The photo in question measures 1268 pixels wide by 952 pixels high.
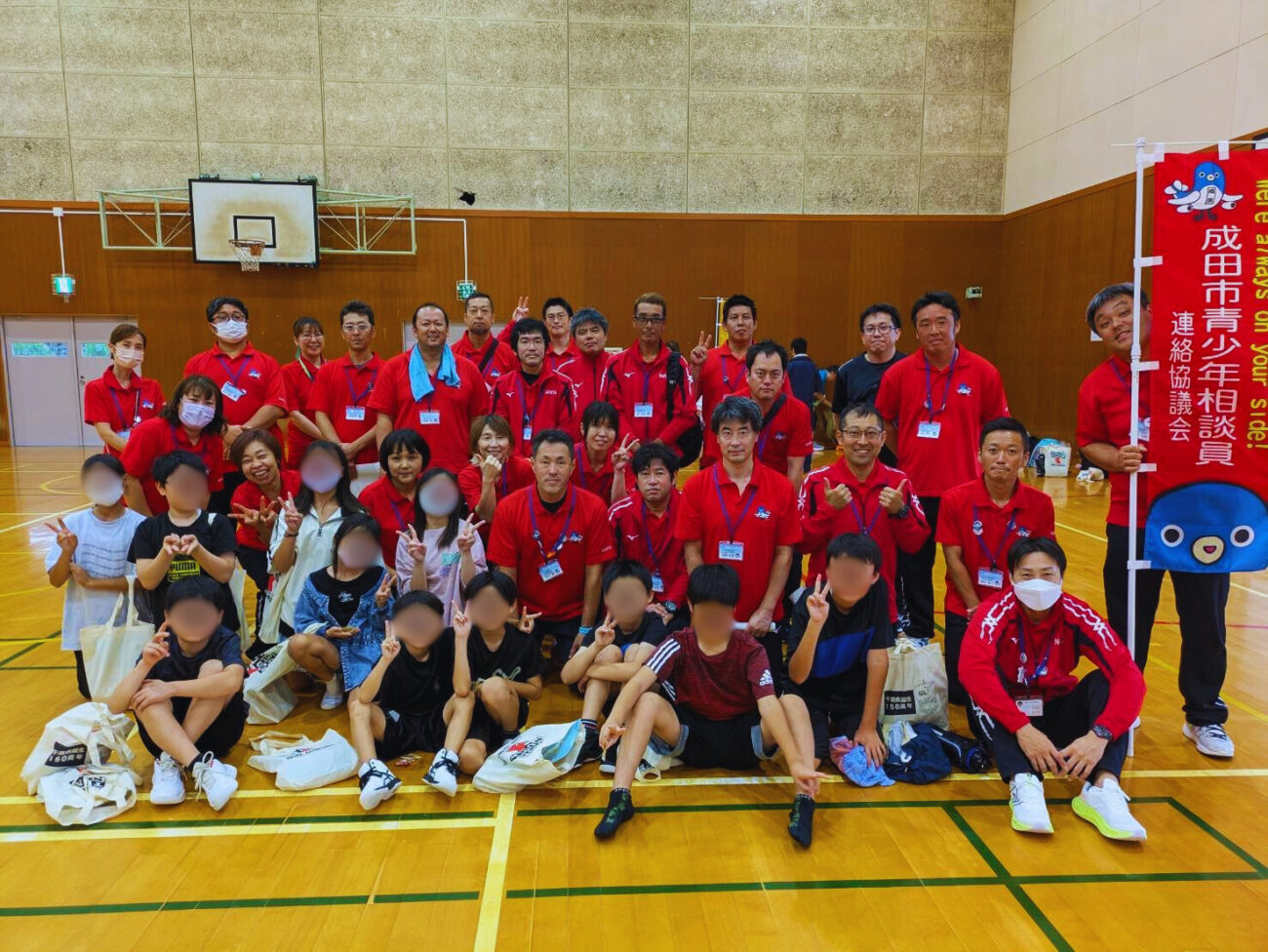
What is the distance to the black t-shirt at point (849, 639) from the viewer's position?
3.80 m

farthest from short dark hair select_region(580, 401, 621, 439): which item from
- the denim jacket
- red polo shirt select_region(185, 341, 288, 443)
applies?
red polo shirt select_region(185, 341, 288, 443)

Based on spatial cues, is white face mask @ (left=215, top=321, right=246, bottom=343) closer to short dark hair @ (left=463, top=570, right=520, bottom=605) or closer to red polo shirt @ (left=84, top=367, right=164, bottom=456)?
red polo shirt @ (left=84, top=367, right=164, bottom=456)

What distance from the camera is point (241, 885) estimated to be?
2877mm

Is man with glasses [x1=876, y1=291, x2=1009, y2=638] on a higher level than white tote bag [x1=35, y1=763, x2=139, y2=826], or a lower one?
higher

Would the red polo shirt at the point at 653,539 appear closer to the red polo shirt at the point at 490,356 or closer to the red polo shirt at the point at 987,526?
the red polo shirt at the point at 987,526

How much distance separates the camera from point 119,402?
619 centimetres

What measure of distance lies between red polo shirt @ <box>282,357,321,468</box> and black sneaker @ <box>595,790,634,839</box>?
13.7ft

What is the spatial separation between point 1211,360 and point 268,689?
15.9 ft

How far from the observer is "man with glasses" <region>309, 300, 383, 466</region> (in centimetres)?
613

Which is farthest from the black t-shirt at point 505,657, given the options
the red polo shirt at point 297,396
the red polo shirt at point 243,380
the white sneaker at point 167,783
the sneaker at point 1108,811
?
the red polo shirt at point 243,380

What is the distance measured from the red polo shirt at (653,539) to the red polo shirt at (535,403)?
4.20 feet

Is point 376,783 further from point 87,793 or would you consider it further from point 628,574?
point 628,574

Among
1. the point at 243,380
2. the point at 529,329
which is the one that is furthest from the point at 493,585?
the point at 243,380

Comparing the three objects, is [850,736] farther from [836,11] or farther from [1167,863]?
[836,11]
